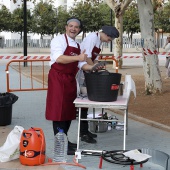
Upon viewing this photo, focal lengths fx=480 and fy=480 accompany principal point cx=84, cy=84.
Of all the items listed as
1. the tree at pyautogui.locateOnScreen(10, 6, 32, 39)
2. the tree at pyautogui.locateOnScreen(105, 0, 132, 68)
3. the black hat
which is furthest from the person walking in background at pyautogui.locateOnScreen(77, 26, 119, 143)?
the tree at pyautogui.locateOnScreen(10, 6, 32, 39)

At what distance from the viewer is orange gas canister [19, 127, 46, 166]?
20.1 feet

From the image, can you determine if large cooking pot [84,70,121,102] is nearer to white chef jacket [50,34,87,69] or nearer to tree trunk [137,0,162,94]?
white chef jacket [50,34,87,69]

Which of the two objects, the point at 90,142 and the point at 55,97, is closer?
the point at 55,97

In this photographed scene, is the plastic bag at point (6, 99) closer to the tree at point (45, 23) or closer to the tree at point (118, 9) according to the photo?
the tree at point (118, 9)

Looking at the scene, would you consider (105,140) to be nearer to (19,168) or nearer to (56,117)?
(56,117)

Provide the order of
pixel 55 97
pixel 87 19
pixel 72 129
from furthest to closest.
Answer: pixel 87 19
pixel 72 129
pixel 55 97

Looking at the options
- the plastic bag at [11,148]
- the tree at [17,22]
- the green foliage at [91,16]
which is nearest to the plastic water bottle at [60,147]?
the plastic bag at [11,148]

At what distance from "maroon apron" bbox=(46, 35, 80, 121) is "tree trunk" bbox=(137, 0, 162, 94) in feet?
22.2

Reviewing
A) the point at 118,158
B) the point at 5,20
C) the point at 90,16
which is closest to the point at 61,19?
the point at 90,16

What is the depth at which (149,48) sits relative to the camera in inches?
518

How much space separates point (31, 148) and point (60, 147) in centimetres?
47

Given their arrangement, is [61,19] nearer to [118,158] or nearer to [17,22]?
[17,22]

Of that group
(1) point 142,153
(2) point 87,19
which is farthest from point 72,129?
(2) point 87,19

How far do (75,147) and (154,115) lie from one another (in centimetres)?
351
